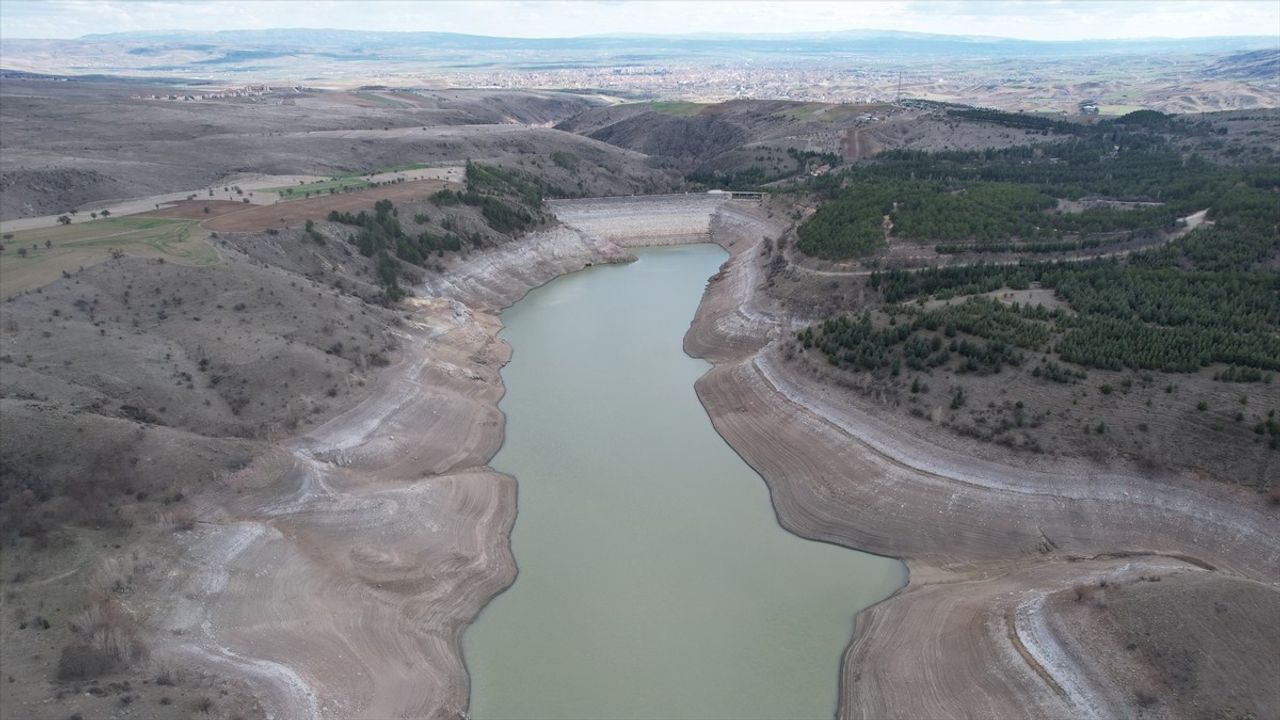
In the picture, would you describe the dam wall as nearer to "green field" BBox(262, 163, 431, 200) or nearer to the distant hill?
"green field" BBox(262, 163, 431, 200)

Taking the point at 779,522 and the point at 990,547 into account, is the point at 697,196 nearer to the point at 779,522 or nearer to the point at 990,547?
the point at 779,522

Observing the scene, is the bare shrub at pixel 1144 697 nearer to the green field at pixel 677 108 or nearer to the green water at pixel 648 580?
the green water at pixel 648 580

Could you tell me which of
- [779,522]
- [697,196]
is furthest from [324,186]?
[779,522]

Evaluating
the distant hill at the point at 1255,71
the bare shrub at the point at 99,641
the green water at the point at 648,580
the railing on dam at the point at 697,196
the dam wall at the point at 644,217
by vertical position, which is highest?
the distant hill at the point at 1255,71

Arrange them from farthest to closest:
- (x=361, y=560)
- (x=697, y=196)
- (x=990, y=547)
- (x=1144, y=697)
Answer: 1. (x=697, y=196)
2. (x=990, y=547)
3. (x=361, y=560)
4. (x=1144, y=697)

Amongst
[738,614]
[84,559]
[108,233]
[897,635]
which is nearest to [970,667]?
[897,635]

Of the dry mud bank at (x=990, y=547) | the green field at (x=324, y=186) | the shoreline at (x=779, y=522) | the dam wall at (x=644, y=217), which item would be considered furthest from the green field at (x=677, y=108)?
the dry mud bank at (x=990, y=547)
